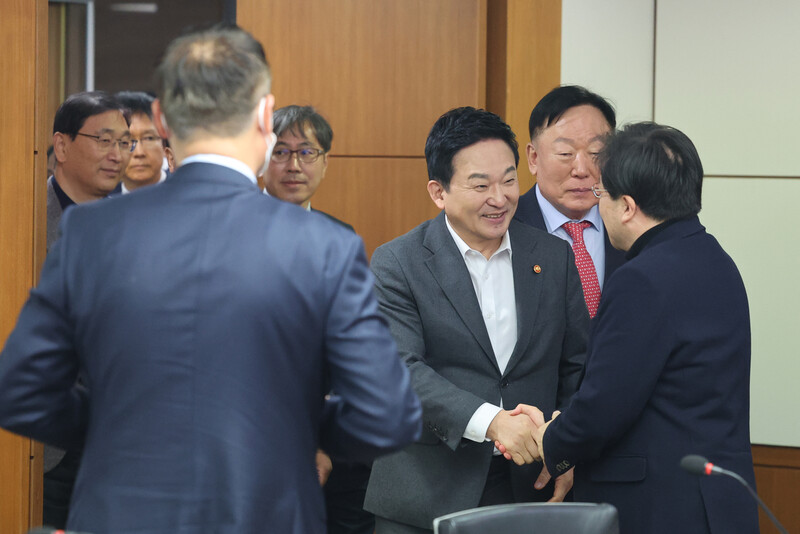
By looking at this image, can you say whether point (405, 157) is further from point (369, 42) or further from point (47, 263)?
point (47, 263)

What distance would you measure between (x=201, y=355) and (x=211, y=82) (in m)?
0.46

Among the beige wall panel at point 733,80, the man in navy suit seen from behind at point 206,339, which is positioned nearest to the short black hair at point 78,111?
the man in navy suit seen from behind at point 206,339

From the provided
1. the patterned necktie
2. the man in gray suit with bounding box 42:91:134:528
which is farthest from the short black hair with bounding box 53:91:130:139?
the patterned necktie

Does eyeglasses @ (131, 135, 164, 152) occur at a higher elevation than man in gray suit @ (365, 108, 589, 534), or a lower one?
higher

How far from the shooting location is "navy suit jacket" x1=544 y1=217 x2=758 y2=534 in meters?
2.25

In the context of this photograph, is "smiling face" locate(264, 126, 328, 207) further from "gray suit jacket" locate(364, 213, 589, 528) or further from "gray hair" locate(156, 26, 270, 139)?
"gray hair" locate(156, 26, 270, 139)

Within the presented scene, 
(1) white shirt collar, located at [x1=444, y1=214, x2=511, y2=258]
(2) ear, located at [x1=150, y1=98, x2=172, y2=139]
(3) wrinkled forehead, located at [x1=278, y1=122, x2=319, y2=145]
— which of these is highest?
(3) wrinkled forehead, located at [x1=278, y1=122, x2=319, y2=145]

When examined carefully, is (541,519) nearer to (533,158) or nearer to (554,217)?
(554,217)

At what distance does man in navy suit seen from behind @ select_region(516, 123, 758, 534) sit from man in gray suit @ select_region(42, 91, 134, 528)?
6.18 ft

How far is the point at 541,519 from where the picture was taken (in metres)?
2.17

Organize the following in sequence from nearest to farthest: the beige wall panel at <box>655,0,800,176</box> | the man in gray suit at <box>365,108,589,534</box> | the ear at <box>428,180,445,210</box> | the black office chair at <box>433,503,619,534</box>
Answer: the black office chair at <box>433,503,619,534</box>
the man in gray suit at <box>365,108,589,534</box>
the ear at <box>428,180,445,210</box>
the beige wall panel at <box>655,0,800,176</box>

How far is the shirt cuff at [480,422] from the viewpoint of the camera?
8.37 feet

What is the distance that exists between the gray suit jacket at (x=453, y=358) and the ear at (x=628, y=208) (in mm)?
439

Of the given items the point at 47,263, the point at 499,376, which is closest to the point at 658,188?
the point at 499,376
